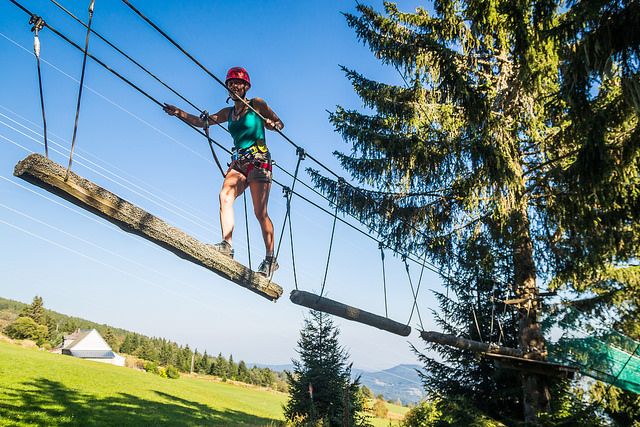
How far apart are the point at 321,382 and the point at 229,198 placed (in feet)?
38.9

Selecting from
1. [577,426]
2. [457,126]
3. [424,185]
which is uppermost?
[457,126]

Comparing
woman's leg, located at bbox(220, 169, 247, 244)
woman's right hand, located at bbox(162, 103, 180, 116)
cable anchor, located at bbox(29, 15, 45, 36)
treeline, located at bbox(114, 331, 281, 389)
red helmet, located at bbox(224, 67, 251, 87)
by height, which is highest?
red helmet, located at bbox(224, 67, 251, 87)

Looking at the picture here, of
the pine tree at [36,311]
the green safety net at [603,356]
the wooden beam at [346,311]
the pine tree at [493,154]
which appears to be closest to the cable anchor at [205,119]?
the wooden beam at [346,311]

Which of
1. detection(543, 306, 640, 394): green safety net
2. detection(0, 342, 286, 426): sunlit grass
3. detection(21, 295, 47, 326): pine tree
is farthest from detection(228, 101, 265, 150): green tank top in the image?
detection(21, 295, 47, 326): pine tree

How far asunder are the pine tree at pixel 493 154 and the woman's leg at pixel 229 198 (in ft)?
16.0

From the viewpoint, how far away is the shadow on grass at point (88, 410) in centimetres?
1591

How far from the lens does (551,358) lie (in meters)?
7.49

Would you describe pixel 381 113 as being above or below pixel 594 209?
above

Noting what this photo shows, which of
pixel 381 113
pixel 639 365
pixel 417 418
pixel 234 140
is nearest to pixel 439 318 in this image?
pixel 417 418

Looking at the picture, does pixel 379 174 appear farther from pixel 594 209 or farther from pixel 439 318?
pixel 439 318

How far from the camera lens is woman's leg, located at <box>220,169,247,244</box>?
3.90 m

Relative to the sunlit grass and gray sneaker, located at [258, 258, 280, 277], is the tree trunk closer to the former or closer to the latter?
gray sneaker, located at [258, 258, 280, 277]

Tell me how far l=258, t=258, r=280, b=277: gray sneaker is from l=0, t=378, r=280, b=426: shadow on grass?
14439 millimetres

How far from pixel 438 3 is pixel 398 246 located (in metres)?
5.51
